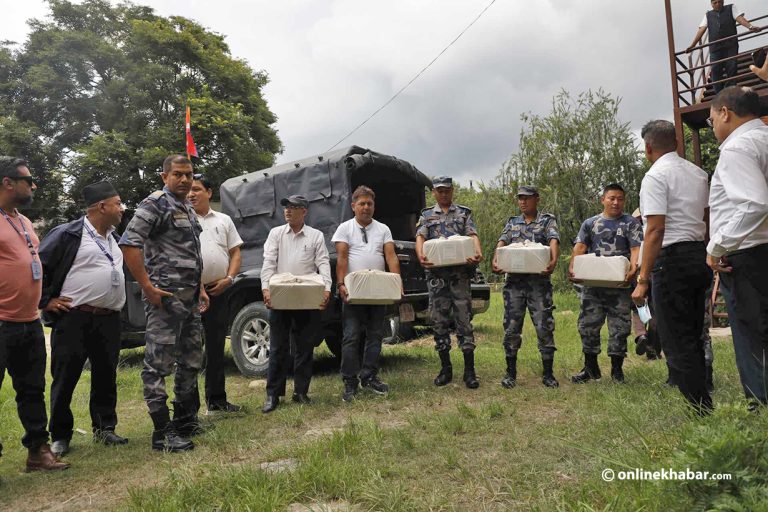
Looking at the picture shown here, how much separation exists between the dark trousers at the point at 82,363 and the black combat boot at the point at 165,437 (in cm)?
65

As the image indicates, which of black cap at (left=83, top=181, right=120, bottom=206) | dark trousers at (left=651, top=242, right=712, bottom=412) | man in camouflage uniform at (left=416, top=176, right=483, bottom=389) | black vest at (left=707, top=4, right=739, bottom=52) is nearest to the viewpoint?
dark trousers at (left=651, top=242, right=712, bottom=412)

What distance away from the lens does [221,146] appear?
20656 mm

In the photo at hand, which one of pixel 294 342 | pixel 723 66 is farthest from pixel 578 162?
pixel 294 342

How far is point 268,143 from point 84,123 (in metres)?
7.00

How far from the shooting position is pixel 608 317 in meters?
4.81

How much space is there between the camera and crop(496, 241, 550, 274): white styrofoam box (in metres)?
4.71

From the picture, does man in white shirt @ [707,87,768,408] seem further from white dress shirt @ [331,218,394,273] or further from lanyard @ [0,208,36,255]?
lanyard @ [0,208,36,255]

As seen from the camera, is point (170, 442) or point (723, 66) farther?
point (723, 66)

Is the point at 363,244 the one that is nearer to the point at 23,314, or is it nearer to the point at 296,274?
the point at 296,274

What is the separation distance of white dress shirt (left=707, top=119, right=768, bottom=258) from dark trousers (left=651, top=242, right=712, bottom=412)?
14.2 inches

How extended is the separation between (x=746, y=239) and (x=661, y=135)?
1.03 m

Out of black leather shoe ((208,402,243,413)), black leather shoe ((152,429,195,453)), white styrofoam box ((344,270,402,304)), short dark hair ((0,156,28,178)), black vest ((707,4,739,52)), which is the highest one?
black vest ((707,4,739,52))

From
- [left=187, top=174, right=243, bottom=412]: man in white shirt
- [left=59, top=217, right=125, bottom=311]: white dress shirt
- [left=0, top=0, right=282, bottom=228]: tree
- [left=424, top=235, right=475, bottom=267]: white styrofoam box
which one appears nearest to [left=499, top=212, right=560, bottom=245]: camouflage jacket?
[left=424, top=235, right=475, bottom=267]: white styrofoam box

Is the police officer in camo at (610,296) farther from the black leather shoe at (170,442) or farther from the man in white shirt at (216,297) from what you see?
the black leather shoe at (170,442)
